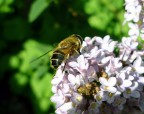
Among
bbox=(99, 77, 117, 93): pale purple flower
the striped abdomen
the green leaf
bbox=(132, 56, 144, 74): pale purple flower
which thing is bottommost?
bbox=(99, 77, 117, 93): pale purple flower

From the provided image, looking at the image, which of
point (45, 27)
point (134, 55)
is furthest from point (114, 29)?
point (134, 55)

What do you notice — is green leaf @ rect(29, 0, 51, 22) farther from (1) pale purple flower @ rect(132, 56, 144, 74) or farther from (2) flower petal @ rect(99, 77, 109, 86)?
(2) flower petal @ rect(99, 77, 109, 86)

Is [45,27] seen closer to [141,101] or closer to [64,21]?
[64,21]

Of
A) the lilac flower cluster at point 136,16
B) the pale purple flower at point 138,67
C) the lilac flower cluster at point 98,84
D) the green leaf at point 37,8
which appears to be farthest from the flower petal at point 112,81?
the green leaf at point 37,8

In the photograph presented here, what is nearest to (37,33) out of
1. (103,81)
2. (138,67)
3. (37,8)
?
(37,8)

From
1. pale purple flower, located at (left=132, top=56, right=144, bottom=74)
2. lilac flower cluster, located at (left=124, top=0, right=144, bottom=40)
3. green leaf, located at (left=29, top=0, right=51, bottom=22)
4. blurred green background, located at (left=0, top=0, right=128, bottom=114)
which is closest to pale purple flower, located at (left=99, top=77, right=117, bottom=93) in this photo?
pale purple flower, located at (left=132, top=56, right=144, bottom=74)

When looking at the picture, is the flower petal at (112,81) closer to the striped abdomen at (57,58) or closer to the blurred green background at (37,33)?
the striped abdomen at (57,58)

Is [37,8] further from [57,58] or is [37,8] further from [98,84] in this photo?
[98,84]
